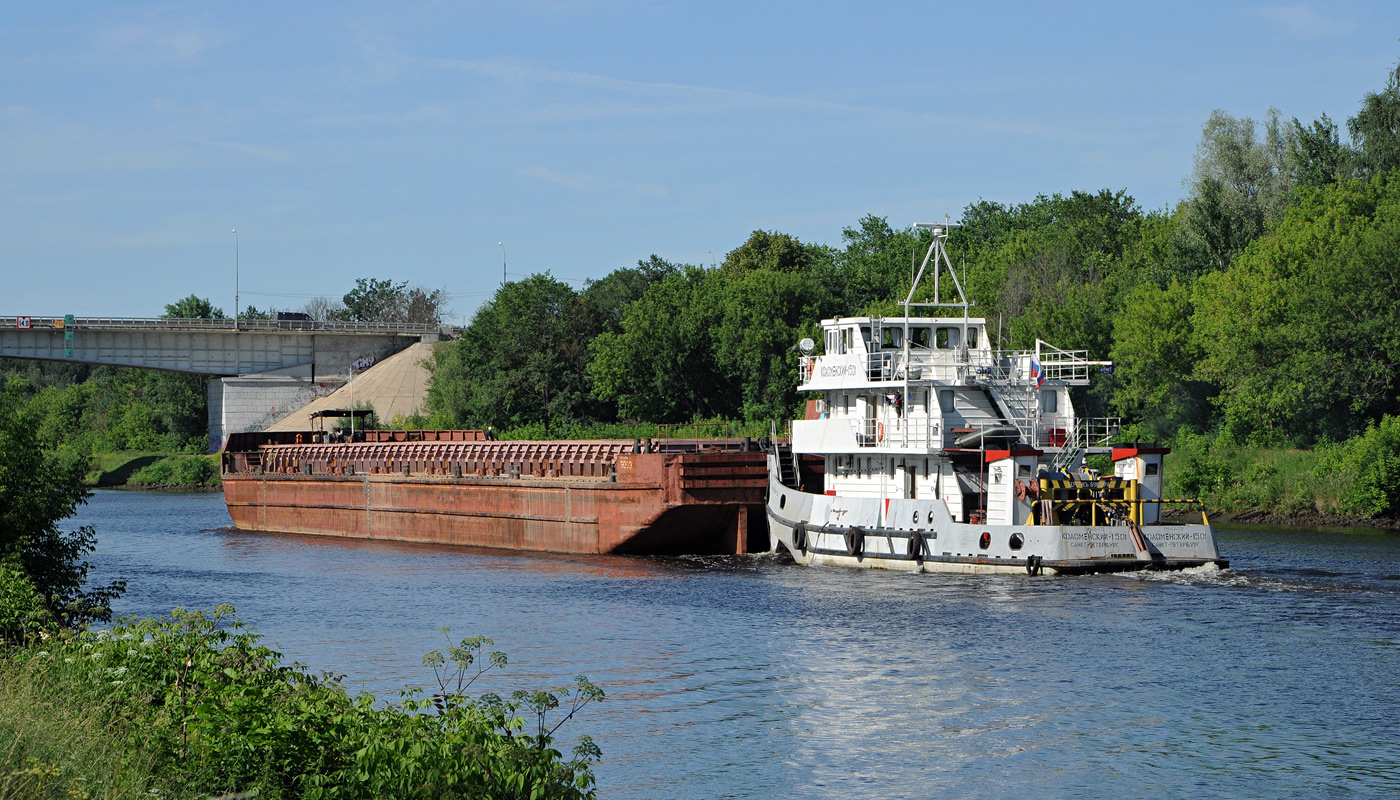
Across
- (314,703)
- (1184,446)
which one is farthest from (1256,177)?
(314,703)

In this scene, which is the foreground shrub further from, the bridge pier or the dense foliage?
the bridge pier

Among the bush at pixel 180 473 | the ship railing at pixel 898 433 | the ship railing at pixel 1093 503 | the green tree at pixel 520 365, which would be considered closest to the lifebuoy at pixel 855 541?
the ship railing at pixel 898 433

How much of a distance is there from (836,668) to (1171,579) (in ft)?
40.3

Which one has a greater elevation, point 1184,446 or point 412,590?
point 1184,446

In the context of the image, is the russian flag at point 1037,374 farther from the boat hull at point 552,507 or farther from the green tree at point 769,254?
the green tree at point 769,254

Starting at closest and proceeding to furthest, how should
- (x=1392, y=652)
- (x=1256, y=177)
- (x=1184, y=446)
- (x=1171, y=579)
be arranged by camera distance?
(x=1392, y=652) < (x=1171, y=579) < (x=1184, y=446) < (x=1256, y=177)

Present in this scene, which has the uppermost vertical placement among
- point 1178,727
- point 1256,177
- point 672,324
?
point 1256,177

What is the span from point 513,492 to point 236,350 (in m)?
59.8

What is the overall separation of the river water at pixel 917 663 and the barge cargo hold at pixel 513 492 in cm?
248

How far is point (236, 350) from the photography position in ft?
335

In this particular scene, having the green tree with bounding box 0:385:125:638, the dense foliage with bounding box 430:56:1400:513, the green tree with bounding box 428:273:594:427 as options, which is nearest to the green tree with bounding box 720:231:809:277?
the dense foliage with bounding box 430:56:1400:513

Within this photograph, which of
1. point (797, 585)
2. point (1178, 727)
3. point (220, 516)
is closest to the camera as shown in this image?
point (1178, 727)

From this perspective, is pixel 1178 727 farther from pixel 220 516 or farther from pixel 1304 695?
pixel 220 516

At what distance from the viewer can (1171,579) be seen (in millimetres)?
33094
